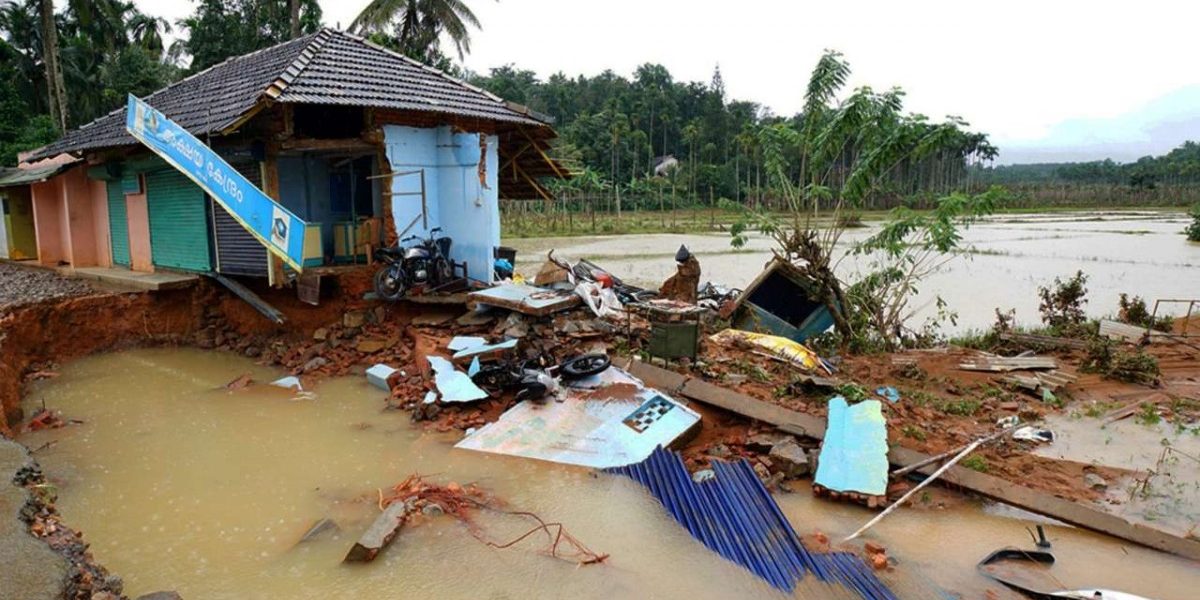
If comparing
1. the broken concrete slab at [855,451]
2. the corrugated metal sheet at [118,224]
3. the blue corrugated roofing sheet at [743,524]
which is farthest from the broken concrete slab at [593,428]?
the corrugated metal sheet at [118,224]

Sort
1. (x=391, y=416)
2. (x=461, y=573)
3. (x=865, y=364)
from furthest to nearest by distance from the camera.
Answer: (x=865, y=364)
(x=391, y=416)
(x=461, y=573)

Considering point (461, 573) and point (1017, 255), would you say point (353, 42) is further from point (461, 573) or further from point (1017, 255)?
point (1017, 255)

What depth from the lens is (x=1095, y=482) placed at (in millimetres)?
6023

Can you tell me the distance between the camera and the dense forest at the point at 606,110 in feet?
35.1

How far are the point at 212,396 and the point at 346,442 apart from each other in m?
2.78

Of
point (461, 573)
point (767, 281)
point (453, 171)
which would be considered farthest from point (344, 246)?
point (461, 573)

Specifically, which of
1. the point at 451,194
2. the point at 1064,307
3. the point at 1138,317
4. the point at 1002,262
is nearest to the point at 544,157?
the point at 451,194

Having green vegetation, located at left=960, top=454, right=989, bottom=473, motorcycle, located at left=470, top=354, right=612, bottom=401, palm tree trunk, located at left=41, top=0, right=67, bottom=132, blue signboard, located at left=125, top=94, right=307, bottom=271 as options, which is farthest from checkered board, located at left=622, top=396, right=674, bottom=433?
palm tree trunk, located at left=41, top=0, right=67, bottom=132

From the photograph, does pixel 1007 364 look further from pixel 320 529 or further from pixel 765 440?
pixel 320 529

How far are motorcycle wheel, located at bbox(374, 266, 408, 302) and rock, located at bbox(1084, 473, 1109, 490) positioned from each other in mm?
8485

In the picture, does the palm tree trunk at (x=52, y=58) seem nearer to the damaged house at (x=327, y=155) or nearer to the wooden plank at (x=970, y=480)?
the damaged house at (x=327, y=155)

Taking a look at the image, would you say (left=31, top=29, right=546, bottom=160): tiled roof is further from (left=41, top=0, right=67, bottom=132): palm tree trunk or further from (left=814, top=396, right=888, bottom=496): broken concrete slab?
(left=41, top=0, right=67, bottom=132): palm tree trunk

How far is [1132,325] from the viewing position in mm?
11477

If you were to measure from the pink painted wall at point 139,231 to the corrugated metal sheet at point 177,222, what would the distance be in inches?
8.5
